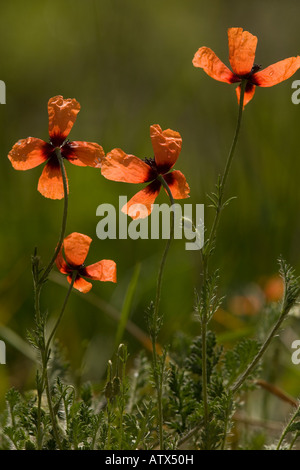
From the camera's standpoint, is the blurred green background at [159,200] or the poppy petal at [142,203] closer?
the poppy petal at [142,203]

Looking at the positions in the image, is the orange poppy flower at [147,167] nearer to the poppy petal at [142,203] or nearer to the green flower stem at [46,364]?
the poppy petal at [142,203]

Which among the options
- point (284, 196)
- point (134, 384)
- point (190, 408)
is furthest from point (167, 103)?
point (190, 408)

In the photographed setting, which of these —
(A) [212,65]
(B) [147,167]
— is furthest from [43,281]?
(A) [212,65]

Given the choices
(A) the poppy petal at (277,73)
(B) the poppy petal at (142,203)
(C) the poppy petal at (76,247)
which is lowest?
(C) the poppy petal at (76,247)

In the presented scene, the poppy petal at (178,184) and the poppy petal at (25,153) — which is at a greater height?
the poppy petal at (25,153)

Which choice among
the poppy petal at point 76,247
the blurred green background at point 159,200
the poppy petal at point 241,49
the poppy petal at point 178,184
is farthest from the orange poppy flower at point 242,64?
the blurred green background at point 159,200
